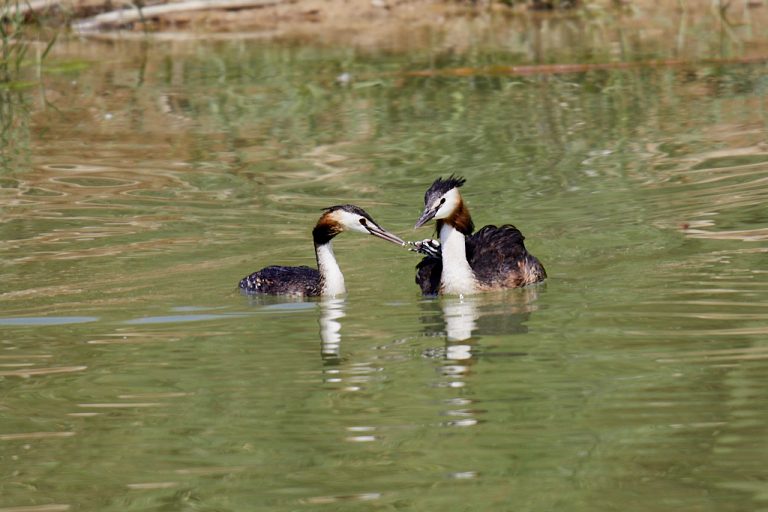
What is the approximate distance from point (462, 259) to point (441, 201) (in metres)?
0.50

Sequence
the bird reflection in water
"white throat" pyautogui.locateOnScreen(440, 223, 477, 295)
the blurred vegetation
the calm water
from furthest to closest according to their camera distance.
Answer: the blurred vegetation, "white throat" pyautogui.locateOnScreen(440, 223, 477, 295), the bird reflection in water, the calm water

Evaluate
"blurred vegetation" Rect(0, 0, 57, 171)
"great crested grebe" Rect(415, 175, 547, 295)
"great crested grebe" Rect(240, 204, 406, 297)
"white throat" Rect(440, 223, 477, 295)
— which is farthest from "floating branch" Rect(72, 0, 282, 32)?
"white throat" Rect(440, 223, 477, 295)

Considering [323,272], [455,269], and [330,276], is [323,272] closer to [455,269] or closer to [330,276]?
[330,276]

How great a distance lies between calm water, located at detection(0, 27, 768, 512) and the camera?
6590mm

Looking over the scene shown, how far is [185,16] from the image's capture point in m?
30.7

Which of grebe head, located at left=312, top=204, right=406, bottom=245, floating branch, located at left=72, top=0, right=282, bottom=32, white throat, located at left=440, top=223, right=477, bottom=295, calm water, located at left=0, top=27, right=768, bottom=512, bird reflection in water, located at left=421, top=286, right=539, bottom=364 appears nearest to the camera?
calm water, located at left=0, top=27, right=768, bottom=512

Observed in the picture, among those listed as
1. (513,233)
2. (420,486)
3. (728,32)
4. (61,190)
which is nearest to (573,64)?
(728,32)

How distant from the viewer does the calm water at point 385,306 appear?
21.6 ft

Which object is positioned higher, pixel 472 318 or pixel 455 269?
pixel 455 269

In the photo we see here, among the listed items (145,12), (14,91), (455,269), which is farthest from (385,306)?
(145,12)

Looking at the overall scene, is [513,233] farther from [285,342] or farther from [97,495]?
[97,495]

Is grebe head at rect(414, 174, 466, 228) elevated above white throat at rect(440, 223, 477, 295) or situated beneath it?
elevated above

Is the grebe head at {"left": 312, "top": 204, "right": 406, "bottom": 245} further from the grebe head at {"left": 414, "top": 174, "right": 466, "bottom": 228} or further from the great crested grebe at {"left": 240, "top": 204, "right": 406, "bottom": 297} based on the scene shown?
the grebe head at {"left": 414, "top": 174, "right": 466, "bottom": 228}

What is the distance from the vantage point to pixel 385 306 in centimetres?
1101
